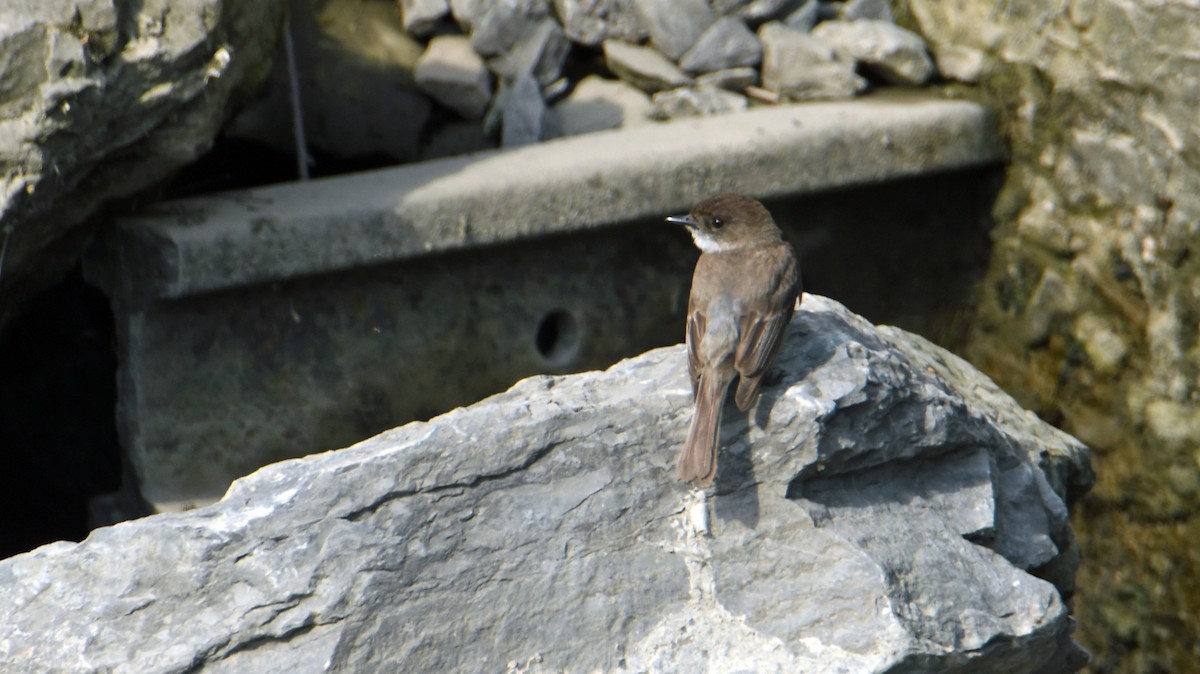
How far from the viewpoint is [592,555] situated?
2.63 metres

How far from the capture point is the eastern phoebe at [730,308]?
2.67 metres

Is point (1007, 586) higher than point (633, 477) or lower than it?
lower

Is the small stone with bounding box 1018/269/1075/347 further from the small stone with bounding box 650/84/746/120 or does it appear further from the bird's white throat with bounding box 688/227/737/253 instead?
the bird's white throat with bounding box 688/227/737/253

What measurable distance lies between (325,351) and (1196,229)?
9.19 ft

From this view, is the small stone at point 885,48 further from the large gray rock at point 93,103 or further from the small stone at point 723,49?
the large gray rock at point 93,103

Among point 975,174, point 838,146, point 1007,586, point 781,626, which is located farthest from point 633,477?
point 975,174

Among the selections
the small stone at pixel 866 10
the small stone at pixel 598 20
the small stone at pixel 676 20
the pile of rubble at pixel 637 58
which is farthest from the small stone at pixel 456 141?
the small stone at pixel 866 10

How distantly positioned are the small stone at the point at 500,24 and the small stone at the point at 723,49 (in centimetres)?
64

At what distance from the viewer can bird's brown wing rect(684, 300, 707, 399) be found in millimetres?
2795

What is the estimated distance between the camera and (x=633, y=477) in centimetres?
271

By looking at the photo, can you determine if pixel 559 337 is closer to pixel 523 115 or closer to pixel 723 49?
pixel 523 115

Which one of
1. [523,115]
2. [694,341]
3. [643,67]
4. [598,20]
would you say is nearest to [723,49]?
[643,67]

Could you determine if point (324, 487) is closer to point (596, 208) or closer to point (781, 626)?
point (781, 626)

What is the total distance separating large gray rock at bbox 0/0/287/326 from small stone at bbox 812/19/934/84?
2.26 metres
